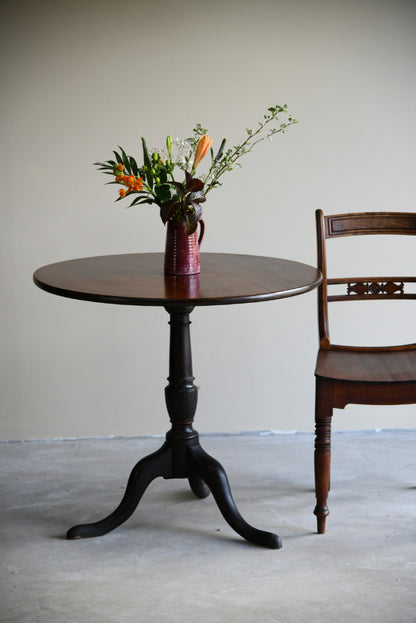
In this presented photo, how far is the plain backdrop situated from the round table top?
0.66 m

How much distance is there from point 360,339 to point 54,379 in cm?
139

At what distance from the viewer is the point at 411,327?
11.2 ft

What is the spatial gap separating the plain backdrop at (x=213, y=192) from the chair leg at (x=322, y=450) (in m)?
1.01

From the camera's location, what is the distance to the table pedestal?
8.05ft

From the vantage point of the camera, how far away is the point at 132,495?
8.16ft

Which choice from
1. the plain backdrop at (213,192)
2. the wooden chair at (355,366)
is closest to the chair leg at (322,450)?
the wooden chair at (355,366)

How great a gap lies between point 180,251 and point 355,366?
71 centimetres

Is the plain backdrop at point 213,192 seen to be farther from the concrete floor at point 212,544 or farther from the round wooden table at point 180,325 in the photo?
the round wooden table at point 180,325

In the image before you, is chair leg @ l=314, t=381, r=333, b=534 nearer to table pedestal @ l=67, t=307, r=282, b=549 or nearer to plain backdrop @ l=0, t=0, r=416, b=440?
table pedestal @ l=67, t=307, r=282, b=549

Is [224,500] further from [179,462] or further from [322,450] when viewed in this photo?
[322,450]

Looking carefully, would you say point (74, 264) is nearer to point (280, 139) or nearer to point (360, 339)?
point (280, 139)

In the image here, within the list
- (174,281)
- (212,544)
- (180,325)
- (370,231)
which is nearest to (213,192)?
(370,231)

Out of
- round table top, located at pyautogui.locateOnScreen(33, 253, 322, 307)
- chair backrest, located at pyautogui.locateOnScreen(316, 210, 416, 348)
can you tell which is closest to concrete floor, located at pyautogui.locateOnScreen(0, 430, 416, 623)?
chair backrest, located at pyautogui.locateOnScreen(316, 210, 416, 348)

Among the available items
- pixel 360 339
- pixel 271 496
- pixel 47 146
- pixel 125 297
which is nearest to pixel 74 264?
pixel 125 297
